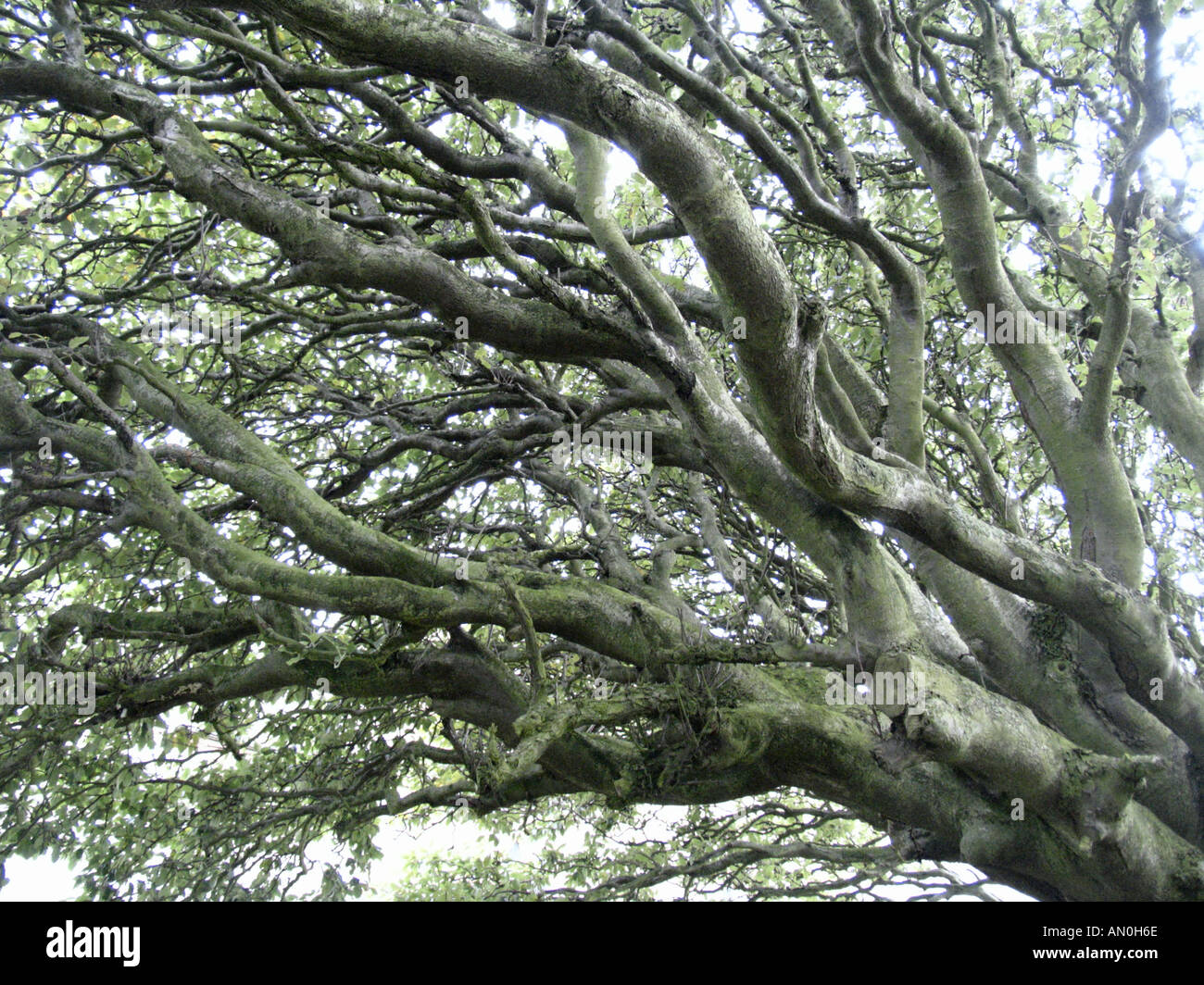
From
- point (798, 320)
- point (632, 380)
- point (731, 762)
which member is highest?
point (632, 380)

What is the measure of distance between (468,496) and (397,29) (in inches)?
207

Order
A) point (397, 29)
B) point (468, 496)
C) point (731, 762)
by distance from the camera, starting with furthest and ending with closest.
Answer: point (468, 496) → point (731, 762) → point (397, 29)

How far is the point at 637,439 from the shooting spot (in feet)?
17.8

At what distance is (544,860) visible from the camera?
841cm

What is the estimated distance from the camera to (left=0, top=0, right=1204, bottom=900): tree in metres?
3.71

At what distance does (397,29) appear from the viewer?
2.85m

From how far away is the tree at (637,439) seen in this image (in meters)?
3.71

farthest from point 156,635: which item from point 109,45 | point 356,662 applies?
point 109,45
